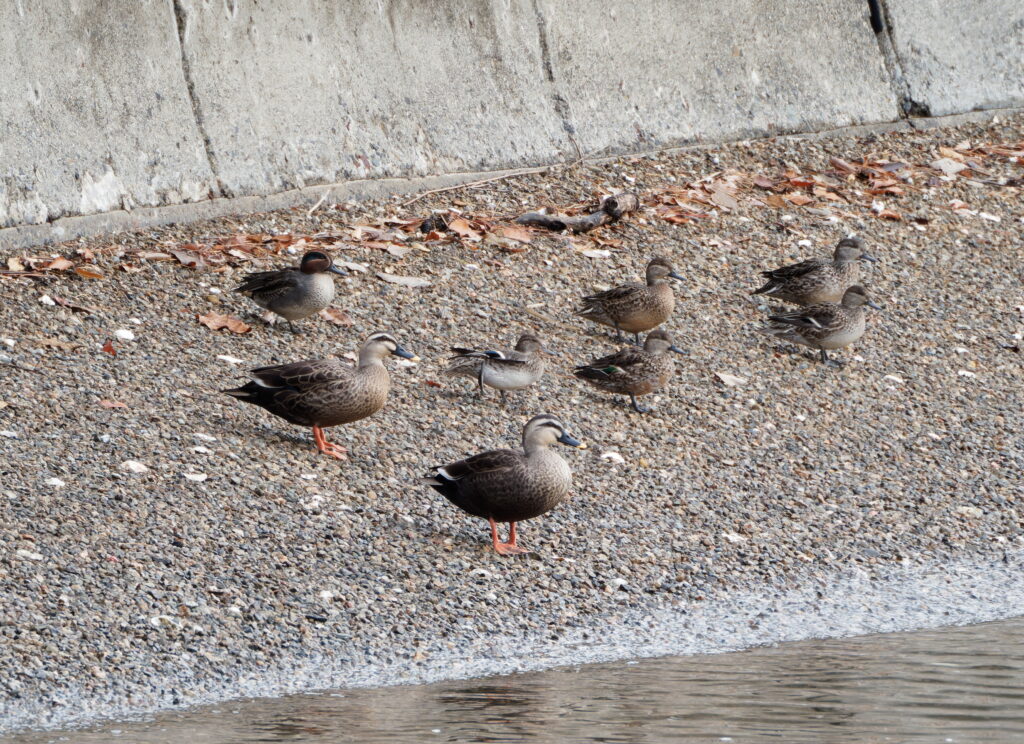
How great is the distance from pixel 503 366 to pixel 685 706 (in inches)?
135

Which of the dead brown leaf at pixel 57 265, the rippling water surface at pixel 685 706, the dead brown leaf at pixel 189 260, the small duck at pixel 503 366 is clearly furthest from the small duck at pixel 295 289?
the rippling water surface at pixel 685 706

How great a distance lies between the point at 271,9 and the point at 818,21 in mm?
5302

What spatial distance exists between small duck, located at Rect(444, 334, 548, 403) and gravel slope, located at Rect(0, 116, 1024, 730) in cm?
18

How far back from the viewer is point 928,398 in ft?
30.9

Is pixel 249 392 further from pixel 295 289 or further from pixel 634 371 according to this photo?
pixel 634 371

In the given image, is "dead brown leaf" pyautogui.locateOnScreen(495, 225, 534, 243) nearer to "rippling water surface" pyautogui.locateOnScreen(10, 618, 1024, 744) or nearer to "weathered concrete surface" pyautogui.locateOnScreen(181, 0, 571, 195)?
"weathered concrete surface" pyautogui.locateOnScreen(181, 0, 571, 195)

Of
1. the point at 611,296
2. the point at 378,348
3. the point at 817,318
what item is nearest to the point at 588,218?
the point at 611,296

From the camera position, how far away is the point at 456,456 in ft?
26.8

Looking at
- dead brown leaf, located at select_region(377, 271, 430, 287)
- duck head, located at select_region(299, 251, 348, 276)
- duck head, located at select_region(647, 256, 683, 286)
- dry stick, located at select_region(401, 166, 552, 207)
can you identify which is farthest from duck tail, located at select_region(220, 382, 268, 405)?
dry stick, located at select_region(401, 166, 552, 207)

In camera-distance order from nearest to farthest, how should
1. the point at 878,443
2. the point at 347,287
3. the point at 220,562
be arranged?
the point at 220,562, the point at 878,443, the point at 347,287

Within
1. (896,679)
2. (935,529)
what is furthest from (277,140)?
(896,679)

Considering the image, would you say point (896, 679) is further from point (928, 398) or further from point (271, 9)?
point (271, 9)

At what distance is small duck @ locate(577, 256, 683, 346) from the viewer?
9828mm

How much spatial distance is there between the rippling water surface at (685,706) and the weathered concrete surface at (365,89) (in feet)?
20.8
